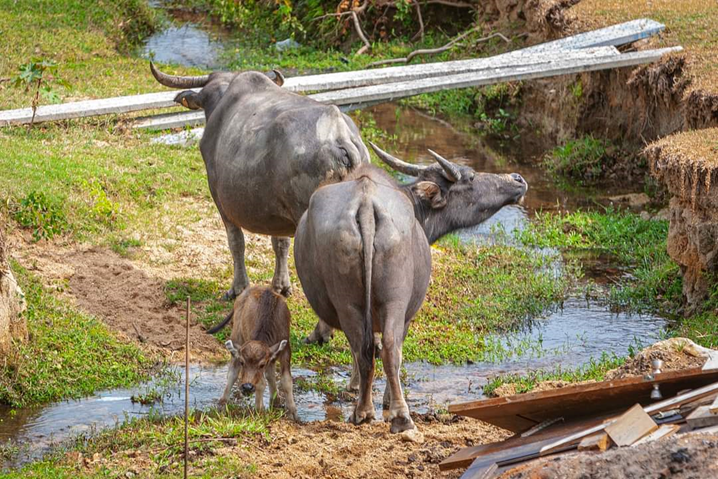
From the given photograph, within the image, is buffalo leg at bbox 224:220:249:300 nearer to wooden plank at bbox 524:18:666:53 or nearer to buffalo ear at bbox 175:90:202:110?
buffalo ear at bbox 175:90:202:110

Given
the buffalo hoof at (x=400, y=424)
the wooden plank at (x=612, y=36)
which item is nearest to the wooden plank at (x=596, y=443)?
the buffalo hoof at (x=400, y=424)

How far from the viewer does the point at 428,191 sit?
7.98m

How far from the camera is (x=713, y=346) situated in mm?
8320

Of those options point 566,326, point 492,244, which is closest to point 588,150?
point 492,244

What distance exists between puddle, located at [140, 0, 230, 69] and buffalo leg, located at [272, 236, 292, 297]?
1057 cm

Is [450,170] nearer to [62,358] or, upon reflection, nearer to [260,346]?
[260,346]

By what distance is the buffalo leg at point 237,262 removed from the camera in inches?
398

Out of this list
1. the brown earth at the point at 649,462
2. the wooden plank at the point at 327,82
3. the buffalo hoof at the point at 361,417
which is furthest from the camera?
the wooden plank at the point at 327,82

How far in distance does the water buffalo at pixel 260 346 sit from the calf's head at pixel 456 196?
133 centimetres

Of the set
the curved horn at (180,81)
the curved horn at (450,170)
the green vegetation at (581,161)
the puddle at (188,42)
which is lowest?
the puddle at (188,42)

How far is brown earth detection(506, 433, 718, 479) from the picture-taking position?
4527 mm

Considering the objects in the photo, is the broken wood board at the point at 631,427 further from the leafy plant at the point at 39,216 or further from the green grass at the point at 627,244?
the leafy plant at the point at 39,216

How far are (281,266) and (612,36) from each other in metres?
7.48

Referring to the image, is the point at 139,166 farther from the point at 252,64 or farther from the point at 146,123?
the point at 252,64
